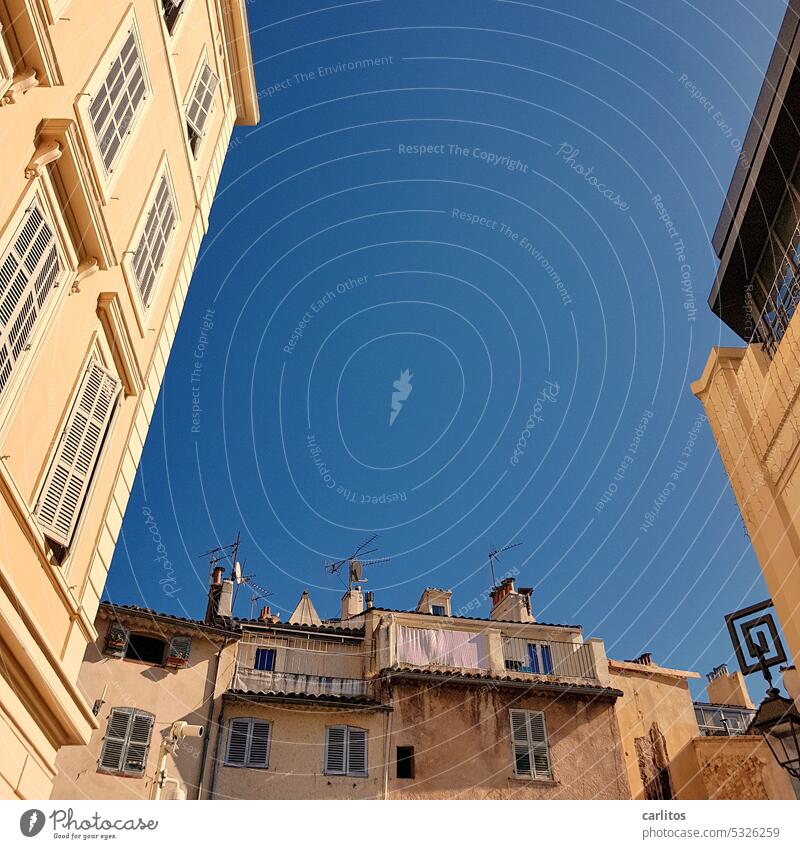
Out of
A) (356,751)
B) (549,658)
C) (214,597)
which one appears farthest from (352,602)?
(356,751)

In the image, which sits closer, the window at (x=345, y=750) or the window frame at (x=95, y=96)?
the window frame at (x=95, y=96)

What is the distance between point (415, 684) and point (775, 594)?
566 inches

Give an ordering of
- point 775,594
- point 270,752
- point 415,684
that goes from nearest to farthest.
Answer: point 775,594 → point 270,752 → point 415,684

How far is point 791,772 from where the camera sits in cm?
833

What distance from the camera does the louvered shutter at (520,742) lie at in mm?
22495

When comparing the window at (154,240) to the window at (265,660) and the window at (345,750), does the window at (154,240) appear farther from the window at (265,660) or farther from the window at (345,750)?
the window at (345,750)

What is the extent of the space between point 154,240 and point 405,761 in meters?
17.1

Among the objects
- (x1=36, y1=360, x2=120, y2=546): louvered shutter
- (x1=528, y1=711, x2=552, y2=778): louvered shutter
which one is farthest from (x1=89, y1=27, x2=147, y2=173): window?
(x1=528, y1=711, x2=552, y2=778): louvered shutter

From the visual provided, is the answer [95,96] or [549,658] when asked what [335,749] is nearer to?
[549,658]

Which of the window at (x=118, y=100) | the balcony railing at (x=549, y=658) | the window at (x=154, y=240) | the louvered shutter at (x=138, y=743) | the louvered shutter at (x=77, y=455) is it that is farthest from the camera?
the balcony railing at (x=549, y=658)

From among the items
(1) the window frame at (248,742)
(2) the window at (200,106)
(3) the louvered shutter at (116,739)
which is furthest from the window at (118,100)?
(1) the window frame at (248,742)
